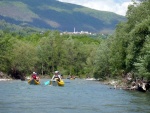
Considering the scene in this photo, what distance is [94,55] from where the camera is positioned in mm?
129625

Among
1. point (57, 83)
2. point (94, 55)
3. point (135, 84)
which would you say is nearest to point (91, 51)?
point (94, 55)

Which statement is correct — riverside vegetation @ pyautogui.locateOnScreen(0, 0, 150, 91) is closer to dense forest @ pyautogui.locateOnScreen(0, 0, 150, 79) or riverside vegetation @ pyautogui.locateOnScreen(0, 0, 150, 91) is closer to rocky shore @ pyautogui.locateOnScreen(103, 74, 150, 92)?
dense forest @ pyautogui.locateOnScreen(0, 0, 150, 79)

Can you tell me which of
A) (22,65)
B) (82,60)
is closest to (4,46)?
(22,65)

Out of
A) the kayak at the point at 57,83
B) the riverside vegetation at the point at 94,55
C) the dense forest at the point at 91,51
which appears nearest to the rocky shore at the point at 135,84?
the riverside vegetation at the point at 94,55

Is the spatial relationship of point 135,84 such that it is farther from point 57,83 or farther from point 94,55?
point 94,55

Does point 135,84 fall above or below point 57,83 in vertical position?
above

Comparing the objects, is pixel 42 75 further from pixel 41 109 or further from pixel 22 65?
pixel 41 109

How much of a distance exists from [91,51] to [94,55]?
1645cm

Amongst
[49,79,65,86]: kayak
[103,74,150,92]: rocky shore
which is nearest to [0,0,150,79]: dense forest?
[103,74,150,92]: rocky shore

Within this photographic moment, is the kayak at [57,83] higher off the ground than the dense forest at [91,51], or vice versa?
the dense forest at [91,51]

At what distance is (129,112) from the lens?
3047cm

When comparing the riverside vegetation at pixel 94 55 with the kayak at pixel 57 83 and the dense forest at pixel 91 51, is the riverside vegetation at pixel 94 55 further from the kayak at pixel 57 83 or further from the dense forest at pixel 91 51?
the kayak at pixel 57 83

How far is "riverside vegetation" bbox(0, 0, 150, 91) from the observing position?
53.2 meters

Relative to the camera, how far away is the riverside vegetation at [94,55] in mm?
53219
